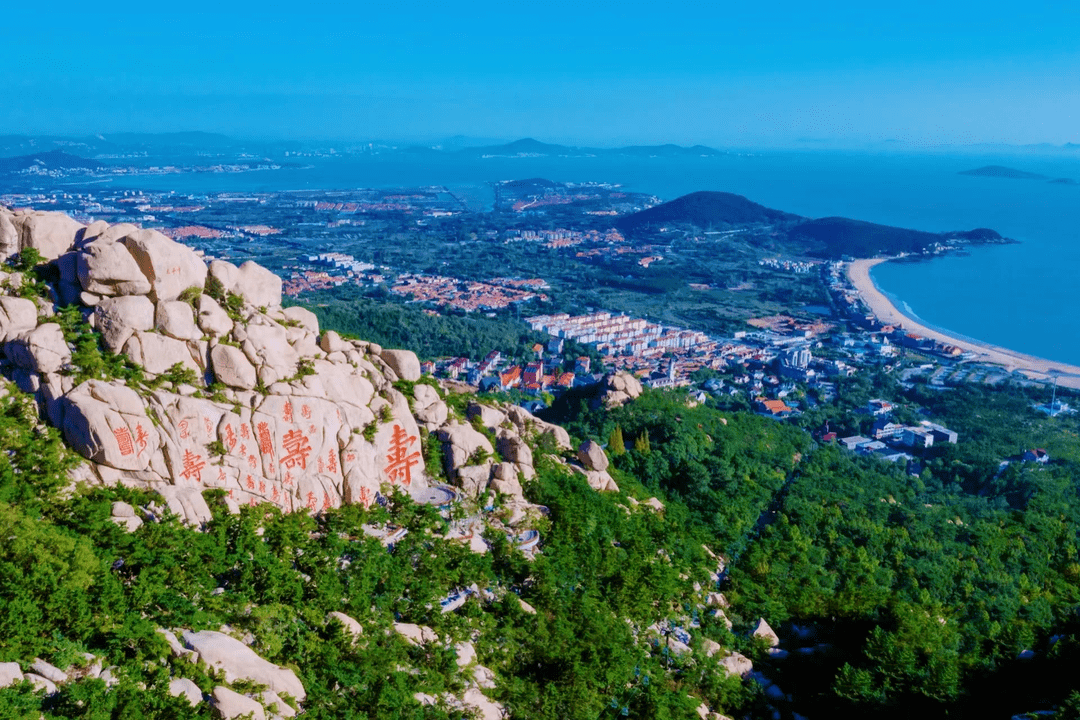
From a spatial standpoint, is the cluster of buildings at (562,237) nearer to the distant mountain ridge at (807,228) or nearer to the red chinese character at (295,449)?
the distant mountain ridge at (807,228)

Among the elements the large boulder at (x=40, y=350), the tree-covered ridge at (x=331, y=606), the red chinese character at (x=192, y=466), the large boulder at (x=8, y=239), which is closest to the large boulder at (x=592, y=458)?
the tree-covered ridge at (x=331, y=606)

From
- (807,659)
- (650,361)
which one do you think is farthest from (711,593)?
(650,361)

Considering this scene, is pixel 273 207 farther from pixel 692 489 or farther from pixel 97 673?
pixel 97 673

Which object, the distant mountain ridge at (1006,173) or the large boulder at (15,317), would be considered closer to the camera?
the large boulder at (15,317)

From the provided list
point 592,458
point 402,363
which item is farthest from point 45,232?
point 592,458

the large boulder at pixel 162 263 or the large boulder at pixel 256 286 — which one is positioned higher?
the large boulder at pixel 162 263

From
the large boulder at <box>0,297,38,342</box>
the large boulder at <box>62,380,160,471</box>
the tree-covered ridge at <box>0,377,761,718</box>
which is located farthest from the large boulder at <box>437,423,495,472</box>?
the large boulder at <box>0,297,38,342</box>

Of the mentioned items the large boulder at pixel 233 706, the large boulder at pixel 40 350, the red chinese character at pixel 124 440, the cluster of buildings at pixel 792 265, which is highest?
the large boulder at pixel 40 350

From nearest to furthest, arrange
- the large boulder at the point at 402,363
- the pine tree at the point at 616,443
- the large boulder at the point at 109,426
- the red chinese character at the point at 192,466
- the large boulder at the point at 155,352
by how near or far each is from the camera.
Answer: the large boulder at the point at 109,426 → the red chinese character at the point at 192,466 → the large boulder at the point at 155,352 → the large boulder at the point at 402,363 → the pine tree at the point at 616,443
